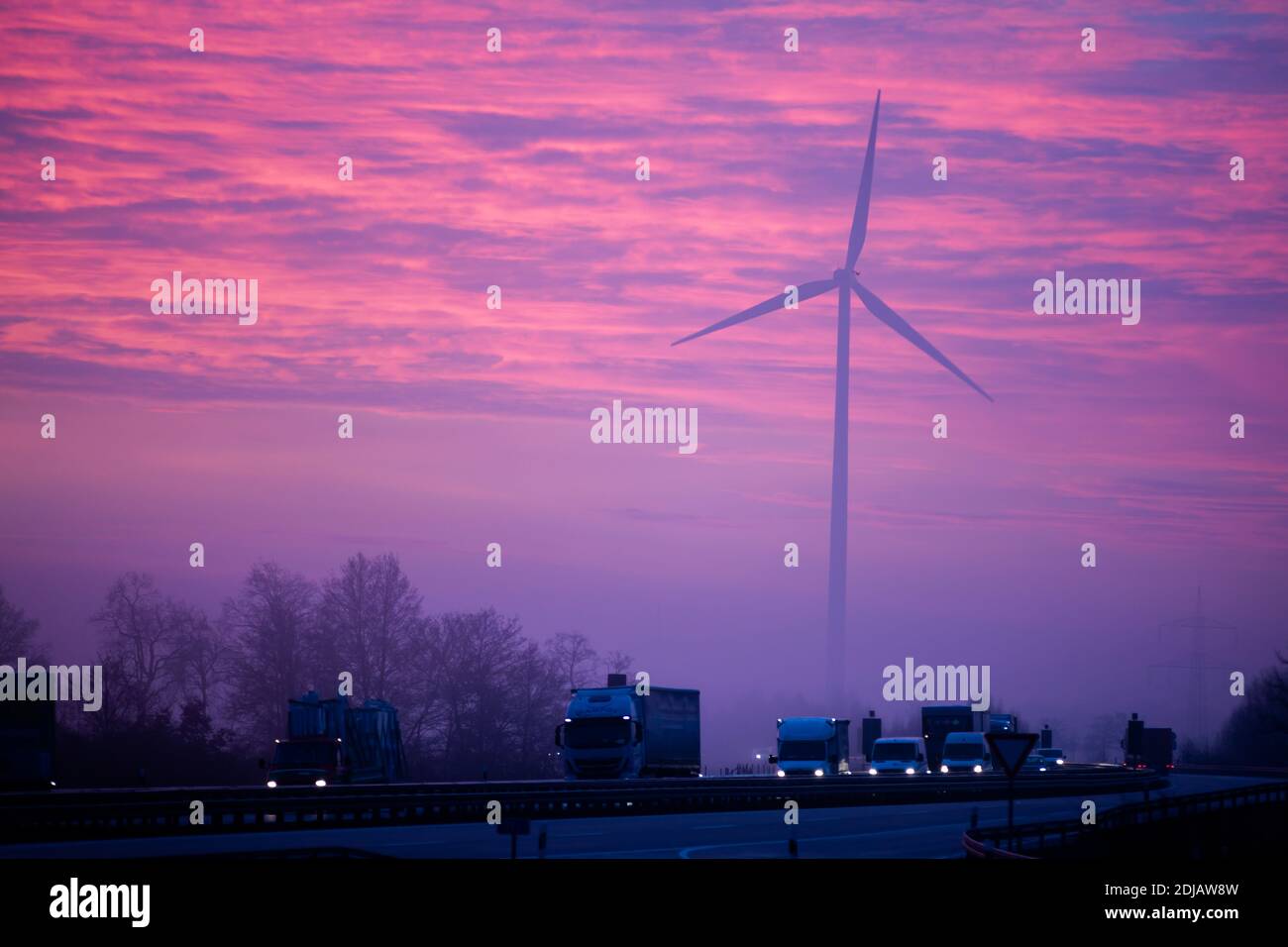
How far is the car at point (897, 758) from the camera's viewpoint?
7700cm

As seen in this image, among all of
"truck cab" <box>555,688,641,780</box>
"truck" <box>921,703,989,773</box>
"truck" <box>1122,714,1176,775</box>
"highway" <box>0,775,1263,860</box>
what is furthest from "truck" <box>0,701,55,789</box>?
"truck" <box>1122,714,1176,775</box>

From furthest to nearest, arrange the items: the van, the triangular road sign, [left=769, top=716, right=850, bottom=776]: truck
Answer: the van, [left=769, top=716, right=850, bottom=776]: truck, the triangular road sign

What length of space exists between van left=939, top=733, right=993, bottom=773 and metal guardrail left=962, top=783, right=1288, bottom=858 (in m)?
21.0

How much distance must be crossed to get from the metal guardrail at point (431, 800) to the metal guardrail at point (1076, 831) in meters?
11.7

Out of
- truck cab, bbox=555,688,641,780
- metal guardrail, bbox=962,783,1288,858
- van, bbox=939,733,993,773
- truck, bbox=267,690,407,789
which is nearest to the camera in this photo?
metal guardrail, bbox=962,783,1288,858

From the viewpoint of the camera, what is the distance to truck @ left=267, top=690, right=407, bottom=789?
55938 mm

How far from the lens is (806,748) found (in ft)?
239

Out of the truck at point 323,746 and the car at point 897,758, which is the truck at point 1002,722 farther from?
the truck at point 323,746

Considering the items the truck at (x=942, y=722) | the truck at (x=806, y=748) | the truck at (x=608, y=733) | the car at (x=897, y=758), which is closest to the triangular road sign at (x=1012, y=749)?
the truck at (x=608, y=733)

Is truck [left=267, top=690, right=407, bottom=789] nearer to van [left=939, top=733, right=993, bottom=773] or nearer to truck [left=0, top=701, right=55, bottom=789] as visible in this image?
truck [left=0, top=701, right=55, bottom=789]

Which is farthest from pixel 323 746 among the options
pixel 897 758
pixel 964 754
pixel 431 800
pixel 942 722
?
pixel 942 722

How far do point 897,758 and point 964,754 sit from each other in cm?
461

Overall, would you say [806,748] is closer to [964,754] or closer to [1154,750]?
[964,754]
